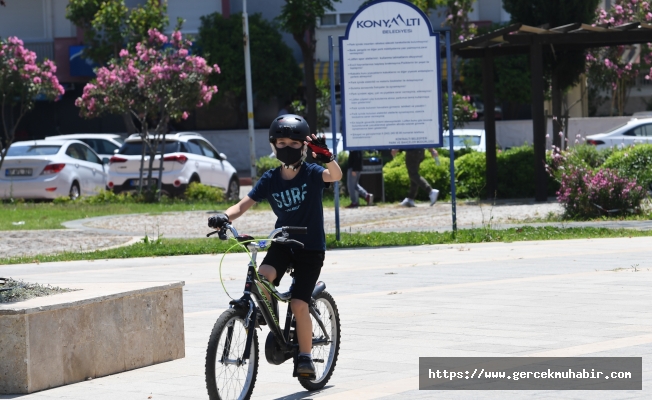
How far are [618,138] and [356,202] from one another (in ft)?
24.3

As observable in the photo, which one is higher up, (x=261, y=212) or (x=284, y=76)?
(x=284, y=76)

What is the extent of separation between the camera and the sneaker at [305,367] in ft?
20.7

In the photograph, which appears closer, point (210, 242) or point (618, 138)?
point (210, 242)

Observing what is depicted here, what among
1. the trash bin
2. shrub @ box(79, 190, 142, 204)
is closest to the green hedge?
the trash bin

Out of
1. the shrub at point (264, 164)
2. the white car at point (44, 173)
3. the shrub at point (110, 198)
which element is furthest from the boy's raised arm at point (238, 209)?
the shrub at point (264, 164)

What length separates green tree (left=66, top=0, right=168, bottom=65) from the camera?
38406 millimetres

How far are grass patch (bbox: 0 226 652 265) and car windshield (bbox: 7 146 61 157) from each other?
10550mm

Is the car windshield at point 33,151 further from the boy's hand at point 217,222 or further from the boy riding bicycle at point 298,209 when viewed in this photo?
the boy's hand at point 217,222

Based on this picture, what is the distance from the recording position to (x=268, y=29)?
135 ft

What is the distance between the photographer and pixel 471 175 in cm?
2272

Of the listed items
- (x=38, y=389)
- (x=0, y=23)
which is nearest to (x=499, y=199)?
(x=38, y=389)

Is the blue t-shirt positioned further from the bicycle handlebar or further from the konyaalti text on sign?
the konyaalti text on sign

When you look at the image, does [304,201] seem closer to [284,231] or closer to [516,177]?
[284,231]

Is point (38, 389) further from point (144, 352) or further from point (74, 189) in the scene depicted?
point (74, 189)
